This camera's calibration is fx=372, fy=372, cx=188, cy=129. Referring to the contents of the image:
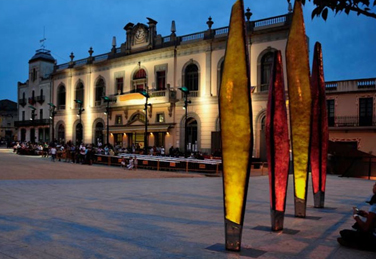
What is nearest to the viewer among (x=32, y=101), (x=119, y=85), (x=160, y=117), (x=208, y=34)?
(x=208, y=34)

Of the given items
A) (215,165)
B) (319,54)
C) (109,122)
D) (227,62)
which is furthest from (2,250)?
Answer: (109,122)

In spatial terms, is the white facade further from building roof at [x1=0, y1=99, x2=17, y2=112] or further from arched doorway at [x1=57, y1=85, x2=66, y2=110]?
building roof at [x1=0, y1=99, x2=17, y2=112]

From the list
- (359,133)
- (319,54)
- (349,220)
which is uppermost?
(319,54)

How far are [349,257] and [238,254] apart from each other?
144 cm

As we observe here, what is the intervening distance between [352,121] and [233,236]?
26284 mm

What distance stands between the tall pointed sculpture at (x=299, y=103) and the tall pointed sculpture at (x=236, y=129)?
9.08 feet

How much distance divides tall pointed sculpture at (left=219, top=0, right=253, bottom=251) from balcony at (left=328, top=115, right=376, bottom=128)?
2572 cm

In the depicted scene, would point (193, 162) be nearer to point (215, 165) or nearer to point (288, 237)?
point (215, 165)

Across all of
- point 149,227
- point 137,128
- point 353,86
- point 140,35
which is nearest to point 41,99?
point 140,35

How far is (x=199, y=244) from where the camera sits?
5.38 meters

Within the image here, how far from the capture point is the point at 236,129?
16.9 feet

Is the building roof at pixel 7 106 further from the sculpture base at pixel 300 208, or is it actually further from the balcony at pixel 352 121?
the sculpture base at pixel 300 208

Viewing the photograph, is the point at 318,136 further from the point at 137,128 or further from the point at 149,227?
the point at 137,128

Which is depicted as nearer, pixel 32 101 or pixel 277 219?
pixel 277 219
